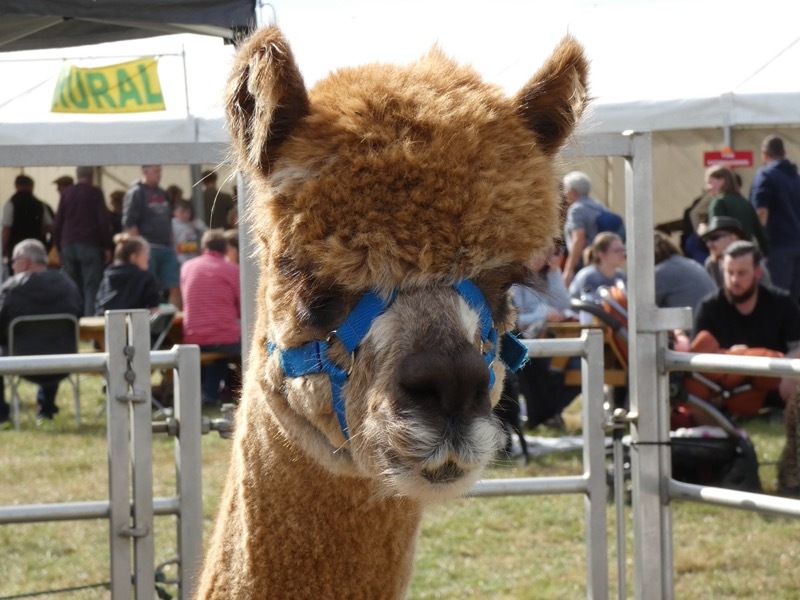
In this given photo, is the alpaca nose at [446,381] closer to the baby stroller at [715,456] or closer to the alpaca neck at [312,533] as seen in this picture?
the alpaca neck at [312,533]

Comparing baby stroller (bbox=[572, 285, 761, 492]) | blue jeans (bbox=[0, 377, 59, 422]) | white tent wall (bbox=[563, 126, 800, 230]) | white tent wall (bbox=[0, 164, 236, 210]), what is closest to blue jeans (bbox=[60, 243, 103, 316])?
white tent wall (bbox=[0, 164, 236, 210])

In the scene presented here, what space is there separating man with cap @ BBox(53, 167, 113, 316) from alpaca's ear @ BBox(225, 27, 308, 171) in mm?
11973

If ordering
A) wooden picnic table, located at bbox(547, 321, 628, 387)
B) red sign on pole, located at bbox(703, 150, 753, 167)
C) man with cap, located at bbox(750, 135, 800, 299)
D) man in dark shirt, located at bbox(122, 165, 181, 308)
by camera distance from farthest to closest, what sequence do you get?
man in dark shirt, located at bbox(122, 165, 181, 308) < red sign on pole, located at bbox(703, 150, 753, 167) < man with cap, located at bbox(750, 135, 800, 299) < wooden picnic table, located at bbox(547, 321, 628, 387)

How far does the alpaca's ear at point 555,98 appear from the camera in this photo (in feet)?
8.11

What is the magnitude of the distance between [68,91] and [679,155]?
7.54 meters

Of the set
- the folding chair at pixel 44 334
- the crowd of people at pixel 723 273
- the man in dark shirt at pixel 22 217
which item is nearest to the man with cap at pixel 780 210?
the crowd of people at pixel 723 273

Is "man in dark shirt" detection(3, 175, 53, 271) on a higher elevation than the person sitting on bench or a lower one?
higher

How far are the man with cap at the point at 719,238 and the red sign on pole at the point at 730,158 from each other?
286 cm

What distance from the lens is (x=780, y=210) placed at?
12.0 meters

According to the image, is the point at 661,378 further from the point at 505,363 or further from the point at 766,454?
the point at 766,454

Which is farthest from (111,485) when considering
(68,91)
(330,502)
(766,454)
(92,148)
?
(68,91)

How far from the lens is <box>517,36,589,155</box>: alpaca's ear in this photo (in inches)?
97.3

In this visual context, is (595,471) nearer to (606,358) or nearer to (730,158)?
(606,358)

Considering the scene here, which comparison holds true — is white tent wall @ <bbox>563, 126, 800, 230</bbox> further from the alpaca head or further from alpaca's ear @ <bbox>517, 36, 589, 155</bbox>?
the alpaca head
